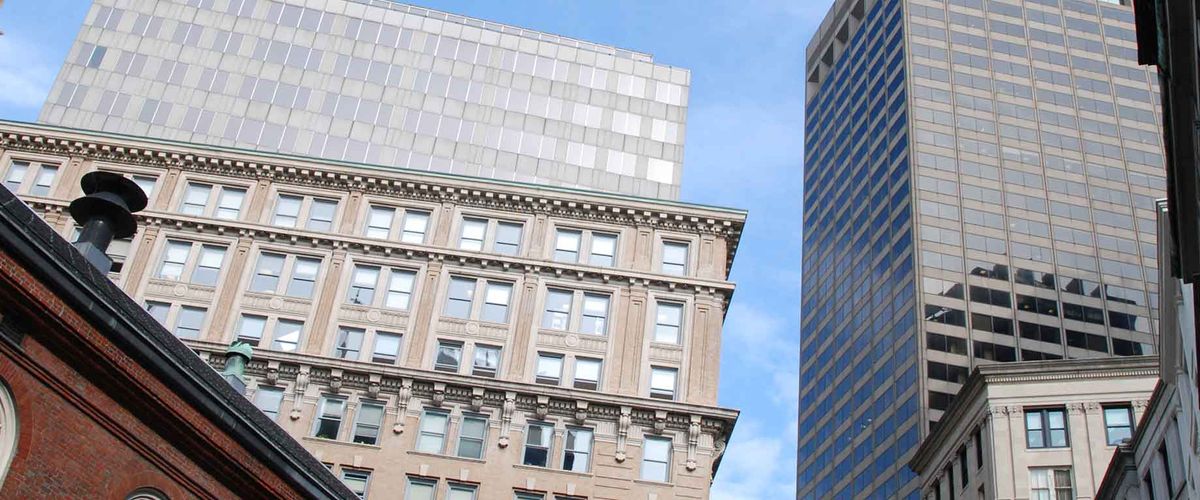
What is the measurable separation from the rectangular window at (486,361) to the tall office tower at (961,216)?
5441 cm

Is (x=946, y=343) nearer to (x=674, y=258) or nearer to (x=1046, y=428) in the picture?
(x=1046, y=428)

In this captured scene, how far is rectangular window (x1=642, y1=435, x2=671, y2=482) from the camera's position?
166 feet

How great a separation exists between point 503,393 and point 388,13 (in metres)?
38.7

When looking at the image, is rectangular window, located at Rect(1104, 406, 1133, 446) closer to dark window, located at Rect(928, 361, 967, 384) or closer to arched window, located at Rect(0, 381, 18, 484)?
dark window, located at Rect(928, 361, 967, 384)

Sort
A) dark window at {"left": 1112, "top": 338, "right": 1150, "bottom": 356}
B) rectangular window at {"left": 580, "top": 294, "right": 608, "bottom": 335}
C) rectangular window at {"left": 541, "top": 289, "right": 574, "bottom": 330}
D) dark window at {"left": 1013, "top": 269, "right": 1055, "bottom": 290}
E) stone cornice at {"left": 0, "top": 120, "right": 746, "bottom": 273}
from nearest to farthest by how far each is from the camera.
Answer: rectangular window at {"left": 580, "top": 294, "right": 608, "bottom": 335}, rectangular window at {"left": 541, "top": 289, "right": 574, "bottom": 330}, stone cornice at {"left": 0, "top": 120, "right": 746, "bottom": 273}, dark window at {"left": 1112, "top": 338, "right": 1150, "bottom": 356}, dark window at {"left": 1013, "top": 269, "right": 1055, "bottom": 290}

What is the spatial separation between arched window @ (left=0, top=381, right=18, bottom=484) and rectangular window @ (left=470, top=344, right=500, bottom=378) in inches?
1366

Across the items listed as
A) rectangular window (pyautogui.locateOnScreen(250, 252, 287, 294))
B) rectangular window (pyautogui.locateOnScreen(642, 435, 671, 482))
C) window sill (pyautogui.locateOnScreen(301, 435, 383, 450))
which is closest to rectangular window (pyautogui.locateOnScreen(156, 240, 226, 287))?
rectangular window (pyautogui.locateOnScreen(250, 252, 287, 294))

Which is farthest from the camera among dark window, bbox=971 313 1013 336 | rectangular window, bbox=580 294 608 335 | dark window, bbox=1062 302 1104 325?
dark window, bbox=1062 302 1104 325

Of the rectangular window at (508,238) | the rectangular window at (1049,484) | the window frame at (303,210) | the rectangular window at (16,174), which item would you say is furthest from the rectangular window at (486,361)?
the rectangular window at (1049,484)

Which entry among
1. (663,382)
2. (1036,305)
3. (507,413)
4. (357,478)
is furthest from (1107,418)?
(357,478)

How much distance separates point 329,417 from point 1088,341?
8377 centimetres

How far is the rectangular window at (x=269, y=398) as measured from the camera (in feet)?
A: 168

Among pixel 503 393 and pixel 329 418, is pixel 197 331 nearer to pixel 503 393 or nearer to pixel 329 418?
pixel 329 418

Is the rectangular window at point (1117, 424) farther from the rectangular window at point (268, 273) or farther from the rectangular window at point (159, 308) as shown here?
the rectangular window at point (159, 308)
